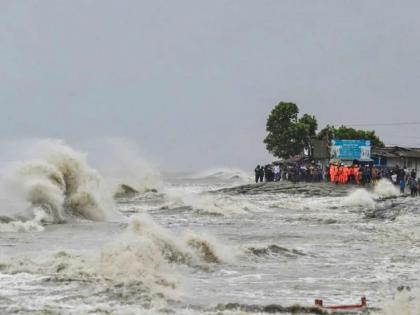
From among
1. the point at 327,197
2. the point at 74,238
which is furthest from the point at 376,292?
the point at 327,197

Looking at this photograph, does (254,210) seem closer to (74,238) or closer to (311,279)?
(74,238)

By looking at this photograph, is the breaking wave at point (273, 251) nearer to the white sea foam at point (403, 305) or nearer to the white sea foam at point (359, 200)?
the white sea foam at point (403, 305)

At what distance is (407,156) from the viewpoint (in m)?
51.9

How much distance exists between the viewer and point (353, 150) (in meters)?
52.0

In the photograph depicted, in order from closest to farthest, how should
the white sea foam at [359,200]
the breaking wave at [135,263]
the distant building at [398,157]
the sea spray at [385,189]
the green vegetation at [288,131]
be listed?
the breaking wave at [135,263] < the white sea foam at [359,200] < the sea spray at [385,189] < the distant building at [398,157] < the green vegetation at [288,131]

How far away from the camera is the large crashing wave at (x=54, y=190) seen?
24633 mm

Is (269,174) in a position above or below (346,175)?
above

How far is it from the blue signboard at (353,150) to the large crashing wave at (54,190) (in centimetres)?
2531

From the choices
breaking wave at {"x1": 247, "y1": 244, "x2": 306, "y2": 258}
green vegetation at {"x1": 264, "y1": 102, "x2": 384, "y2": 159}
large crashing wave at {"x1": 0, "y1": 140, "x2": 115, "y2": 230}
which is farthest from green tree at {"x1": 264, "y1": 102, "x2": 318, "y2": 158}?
breaking wave at {"x1": 247, "y1": 244, "x2": 306, "y2": 258}

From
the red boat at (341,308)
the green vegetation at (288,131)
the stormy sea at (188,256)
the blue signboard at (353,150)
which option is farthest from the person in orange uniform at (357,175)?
the red boat at (341,308)

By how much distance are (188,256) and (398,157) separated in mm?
41178

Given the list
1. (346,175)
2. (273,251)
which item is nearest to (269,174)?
(346,175)

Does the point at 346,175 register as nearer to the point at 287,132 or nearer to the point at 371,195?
the point at 371,195

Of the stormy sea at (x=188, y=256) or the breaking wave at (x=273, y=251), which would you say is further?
the breaking wave at (x=273, y=251)
